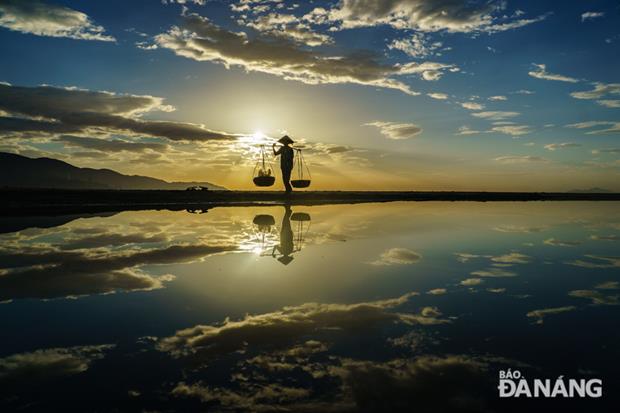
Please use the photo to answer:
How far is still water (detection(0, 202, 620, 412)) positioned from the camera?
17.6 ft

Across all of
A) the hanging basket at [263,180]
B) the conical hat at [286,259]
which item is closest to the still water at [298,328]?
the conical hat at [286,259]

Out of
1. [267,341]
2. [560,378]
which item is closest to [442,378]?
[560,378]

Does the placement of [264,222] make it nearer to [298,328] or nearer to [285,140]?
[298,328]

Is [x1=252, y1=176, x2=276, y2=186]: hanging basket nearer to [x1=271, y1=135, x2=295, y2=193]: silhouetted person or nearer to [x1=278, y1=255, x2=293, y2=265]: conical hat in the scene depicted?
[x1=271, y1=135, x2=295, y2=193]: silhouetted person

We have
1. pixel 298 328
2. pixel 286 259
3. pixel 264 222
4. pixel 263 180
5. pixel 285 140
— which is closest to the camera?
pixel 298 328

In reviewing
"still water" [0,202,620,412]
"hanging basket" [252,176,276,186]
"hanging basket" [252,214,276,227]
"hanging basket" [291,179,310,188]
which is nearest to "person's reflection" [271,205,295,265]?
"still water" [0,202,620,412]

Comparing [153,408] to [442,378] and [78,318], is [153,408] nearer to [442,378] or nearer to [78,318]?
[442,378]

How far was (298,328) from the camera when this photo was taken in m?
7.71

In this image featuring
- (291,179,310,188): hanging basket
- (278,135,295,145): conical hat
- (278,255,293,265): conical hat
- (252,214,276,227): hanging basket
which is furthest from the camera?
(278,135,295,145): conical hat

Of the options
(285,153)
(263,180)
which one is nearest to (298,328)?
(263,180)

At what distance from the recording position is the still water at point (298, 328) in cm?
536

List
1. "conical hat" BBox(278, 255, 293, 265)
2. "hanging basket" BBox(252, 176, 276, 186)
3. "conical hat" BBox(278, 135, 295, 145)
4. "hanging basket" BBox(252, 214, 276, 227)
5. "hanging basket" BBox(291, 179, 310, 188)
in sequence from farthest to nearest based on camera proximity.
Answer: "conical hat" BBox(278, 135, 295, 145), "hanging basket" BBox(291, 179, 310, 188), "hanging basket" BBox(252, 176, 276, 186), "hanging basket" BBox(252, 214, 276, 227), "conical hat" BBox(278, 255, 293, 265)

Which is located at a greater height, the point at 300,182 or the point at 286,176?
the point at 286,176

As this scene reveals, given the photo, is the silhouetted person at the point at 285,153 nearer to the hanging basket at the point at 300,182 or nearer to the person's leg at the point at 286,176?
the person's leg at the point at 286,176
